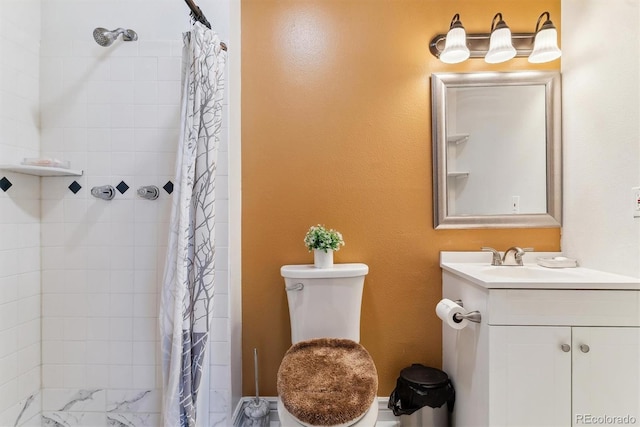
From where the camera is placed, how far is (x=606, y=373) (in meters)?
1.18

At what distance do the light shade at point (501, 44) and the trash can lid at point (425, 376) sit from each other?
5.33 feet

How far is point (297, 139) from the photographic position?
179 cm

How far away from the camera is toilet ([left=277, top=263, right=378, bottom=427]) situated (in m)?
1.14

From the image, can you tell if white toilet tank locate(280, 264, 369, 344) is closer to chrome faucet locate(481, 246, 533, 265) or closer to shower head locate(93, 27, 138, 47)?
chrome faucet locate(481, 246, 533, 265)

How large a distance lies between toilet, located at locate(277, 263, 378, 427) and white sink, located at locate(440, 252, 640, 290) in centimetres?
49

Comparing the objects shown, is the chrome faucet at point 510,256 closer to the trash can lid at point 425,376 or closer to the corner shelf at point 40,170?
the trash can lid at point 425,376

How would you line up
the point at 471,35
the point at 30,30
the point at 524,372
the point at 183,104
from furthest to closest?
the point at 471,35 → the point at 30,30 → the point at 183,104 → the point at 524,372

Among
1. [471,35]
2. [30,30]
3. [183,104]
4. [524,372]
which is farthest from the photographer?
[471,35]

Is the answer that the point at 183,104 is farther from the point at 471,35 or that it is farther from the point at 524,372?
the point at 524,372

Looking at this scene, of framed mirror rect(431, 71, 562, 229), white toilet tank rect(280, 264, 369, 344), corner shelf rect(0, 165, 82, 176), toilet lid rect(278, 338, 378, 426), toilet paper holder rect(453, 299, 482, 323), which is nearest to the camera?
toilet lid rect(278, 338, 378, 426)

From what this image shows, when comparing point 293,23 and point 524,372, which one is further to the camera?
point 293,23

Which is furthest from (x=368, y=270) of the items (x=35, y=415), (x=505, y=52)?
(x=35, y=415)

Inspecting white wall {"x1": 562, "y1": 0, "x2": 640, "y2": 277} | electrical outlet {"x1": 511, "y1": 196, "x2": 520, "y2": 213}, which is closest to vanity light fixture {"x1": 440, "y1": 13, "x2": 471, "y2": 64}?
white wall {"x1": 562, "y1": 0, "x2": 640, "y2": 277}

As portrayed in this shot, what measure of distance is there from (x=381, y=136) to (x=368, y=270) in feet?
2.46
